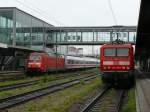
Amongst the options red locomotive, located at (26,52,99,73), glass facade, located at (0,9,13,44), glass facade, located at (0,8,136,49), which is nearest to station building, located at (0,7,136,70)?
glass facade, located at (0,8,136,49)

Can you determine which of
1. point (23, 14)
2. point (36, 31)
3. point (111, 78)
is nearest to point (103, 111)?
point (111, 78)

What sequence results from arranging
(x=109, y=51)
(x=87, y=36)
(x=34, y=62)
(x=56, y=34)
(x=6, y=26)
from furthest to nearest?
1. (x=56, y=34)
2. (x=87, y=36)
3. (x=6, y=26)
4. (x=34, y=62)
5. (x=109, y=51)

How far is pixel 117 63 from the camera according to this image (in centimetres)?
2469

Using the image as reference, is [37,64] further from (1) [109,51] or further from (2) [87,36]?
(2) [87,36]

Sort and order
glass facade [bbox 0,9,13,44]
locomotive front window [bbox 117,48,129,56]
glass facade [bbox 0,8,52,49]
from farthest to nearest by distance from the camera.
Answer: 1. glass facade [bbox 0,8,52,49]
2. glass facade [bbox 0,9,13,44]
3. locomotive front window [bbox 117,48,129,56]

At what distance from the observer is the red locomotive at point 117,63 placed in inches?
963

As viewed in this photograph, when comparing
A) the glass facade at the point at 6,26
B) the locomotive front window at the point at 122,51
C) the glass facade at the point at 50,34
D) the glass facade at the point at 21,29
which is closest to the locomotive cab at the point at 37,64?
the locomotive front window at the point at 122,51

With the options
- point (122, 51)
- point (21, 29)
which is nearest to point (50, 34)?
point (21, 29)

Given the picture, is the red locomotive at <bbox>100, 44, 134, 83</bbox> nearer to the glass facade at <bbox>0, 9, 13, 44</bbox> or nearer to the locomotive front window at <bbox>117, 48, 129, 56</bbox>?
the locomotive front window at <bbox>117, 48, 129, 56</bbox>

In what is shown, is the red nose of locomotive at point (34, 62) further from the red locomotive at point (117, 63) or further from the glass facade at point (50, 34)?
the glass facade at point (50, 34)

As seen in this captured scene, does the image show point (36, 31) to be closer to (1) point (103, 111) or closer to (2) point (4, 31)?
(2) point (4, 31)

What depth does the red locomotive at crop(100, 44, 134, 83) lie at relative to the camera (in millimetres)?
24453

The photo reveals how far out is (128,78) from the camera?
24.5 m

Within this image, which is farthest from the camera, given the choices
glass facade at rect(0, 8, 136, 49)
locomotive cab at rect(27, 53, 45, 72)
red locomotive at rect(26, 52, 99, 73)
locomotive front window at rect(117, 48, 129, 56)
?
glass facade at rect(0, 8, 136, 49)
